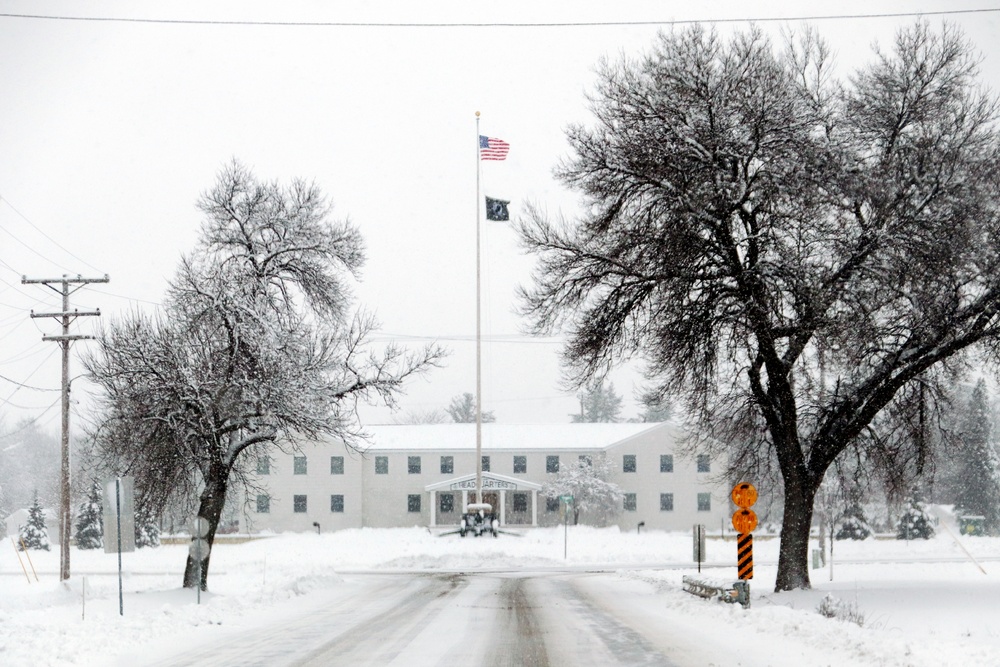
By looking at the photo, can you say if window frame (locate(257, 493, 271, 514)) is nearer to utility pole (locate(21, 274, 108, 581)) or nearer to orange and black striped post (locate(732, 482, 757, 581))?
utility pole (locate(21, 274, 108, 581))

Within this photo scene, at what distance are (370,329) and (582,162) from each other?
322 inches

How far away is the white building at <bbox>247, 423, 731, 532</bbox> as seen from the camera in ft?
239

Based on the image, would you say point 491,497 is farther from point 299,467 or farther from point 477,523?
point 477,523

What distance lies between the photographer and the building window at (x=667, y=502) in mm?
72938

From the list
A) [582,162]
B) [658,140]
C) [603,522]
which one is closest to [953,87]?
[658,140]

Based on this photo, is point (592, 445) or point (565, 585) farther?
point (592, 445)

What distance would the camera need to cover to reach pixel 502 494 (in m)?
72.8

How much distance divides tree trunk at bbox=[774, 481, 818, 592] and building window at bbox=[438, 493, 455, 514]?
53.0 meters

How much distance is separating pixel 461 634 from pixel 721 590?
6.42 m

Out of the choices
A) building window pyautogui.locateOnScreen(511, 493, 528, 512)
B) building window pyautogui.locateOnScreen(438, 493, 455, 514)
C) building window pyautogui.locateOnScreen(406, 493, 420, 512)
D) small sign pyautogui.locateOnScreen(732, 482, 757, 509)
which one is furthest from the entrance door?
small sign pyautogui.locateOnScreen(732, 482, 757, 509)

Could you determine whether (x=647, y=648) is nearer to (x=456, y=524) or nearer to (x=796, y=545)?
(x=796, y=545)

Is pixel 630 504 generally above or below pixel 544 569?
above

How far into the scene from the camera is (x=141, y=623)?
16.5 metres

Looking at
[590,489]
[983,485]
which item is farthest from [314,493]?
[983,485]
